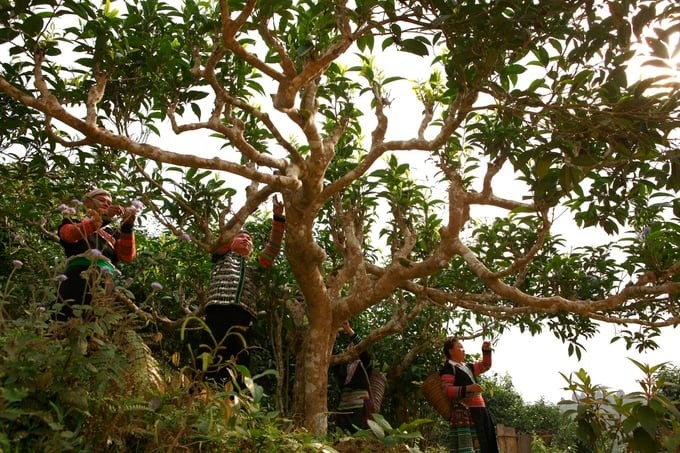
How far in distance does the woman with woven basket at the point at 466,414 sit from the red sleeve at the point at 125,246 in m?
2.89

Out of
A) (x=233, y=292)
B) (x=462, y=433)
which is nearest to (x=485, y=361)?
(x=462, y=433)

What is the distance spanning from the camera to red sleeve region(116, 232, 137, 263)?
3.72 meters

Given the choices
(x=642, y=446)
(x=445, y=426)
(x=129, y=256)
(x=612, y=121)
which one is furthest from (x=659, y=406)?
(x=445, y=426)

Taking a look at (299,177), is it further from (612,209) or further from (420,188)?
(612,209)

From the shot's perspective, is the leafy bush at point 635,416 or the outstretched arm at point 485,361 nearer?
the leafy bush at point 635,416

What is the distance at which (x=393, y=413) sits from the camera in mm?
7738

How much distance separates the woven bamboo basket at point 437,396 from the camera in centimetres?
532

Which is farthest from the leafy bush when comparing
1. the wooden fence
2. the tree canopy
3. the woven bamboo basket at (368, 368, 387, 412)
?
the wooden fence

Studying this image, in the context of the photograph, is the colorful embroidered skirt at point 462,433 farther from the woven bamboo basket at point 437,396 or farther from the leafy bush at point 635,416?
the leafy bush at point 635,416

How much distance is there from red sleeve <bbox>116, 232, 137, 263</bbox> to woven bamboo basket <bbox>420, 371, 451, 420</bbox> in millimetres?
2876

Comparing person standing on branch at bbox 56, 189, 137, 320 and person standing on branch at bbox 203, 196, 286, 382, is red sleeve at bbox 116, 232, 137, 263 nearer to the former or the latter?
person standing on branch at bbox 56, 189, 137, 320

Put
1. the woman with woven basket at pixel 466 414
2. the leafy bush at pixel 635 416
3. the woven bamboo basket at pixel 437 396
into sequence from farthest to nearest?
the woven bamboo basket at pixel 437 396
the woman with woven basket at pixel 466 414
the leafy bush at pixel 635 416

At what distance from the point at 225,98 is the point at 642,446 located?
10.6 ft

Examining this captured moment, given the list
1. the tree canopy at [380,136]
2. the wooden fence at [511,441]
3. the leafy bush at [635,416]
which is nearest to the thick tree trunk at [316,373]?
the tree canopy at [380,136]
